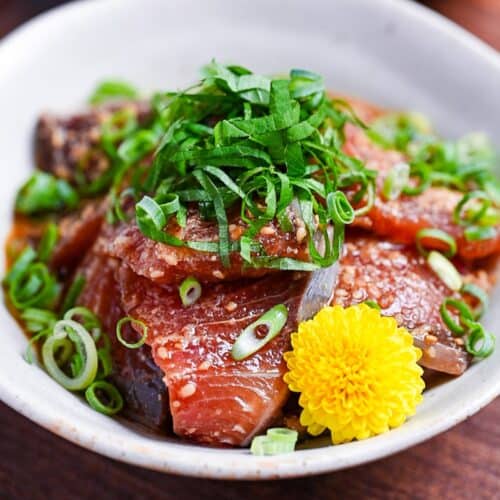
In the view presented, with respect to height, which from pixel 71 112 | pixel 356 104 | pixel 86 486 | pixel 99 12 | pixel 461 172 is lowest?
pixel 86 486

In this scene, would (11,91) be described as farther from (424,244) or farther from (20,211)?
(424,244)

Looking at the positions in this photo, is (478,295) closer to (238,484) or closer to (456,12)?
(238,484)

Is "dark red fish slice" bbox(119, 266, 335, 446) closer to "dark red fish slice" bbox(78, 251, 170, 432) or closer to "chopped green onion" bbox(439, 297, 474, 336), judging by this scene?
"dark red fish slice" bbox(78, 251, 170, 432)

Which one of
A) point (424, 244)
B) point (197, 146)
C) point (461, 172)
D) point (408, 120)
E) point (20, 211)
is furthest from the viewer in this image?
point (408, 120)

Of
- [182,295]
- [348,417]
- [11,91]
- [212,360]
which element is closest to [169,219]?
[182,295]

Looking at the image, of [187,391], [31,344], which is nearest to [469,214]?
[187,391]

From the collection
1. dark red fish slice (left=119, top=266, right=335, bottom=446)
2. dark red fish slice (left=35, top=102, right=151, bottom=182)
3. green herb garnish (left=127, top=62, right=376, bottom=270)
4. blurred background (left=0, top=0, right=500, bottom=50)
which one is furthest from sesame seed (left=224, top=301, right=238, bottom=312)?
blurred background (left=0, top=0, right=500, bottom=50)
